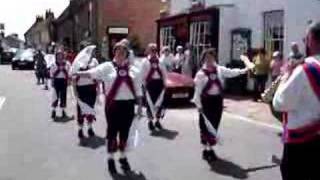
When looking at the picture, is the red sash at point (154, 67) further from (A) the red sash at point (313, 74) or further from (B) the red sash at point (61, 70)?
(A) the red sash at point (313, 74)

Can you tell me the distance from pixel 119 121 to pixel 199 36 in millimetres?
19894

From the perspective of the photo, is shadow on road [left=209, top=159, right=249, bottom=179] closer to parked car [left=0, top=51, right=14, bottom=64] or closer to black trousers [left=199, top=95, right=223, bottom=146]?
black trousers [left=199, top=95, right=223, bottom=146]

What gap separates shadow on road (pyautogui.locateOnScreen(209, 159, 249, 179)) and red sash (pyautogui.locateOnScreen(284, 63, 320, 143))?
427 centimetres

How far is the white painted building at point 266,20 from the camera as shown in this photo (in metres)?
21.2

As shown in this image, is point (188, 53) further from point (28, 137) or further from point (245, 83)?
point (28, 137)

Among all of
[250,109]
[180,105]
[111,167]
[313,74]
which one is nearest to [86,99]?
[111,167]

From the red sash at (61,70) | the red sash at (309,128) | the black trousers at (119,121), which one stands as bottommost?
the black trousers at (119,121)

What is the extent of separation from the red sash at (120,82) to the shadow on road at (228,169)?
5.40 ft

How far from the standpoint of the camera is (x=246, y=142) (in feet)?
44.3

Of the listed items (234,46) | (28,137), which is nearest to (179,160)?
(28,137)

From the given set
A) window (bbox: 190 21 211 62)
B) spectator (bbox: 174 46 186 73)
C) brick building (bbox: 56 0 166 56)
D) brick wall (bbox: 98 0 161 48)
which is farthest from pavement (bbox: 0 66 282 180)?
brick wall (bbox: 98 0 161 48)

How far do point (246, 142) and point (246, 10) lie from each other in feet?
43.6

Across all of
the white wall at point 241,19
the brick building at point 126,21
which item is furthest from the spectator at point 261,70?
the brick building at point 126,21

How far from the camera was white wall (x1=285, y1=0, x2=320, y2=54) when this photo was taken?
2062 cm
